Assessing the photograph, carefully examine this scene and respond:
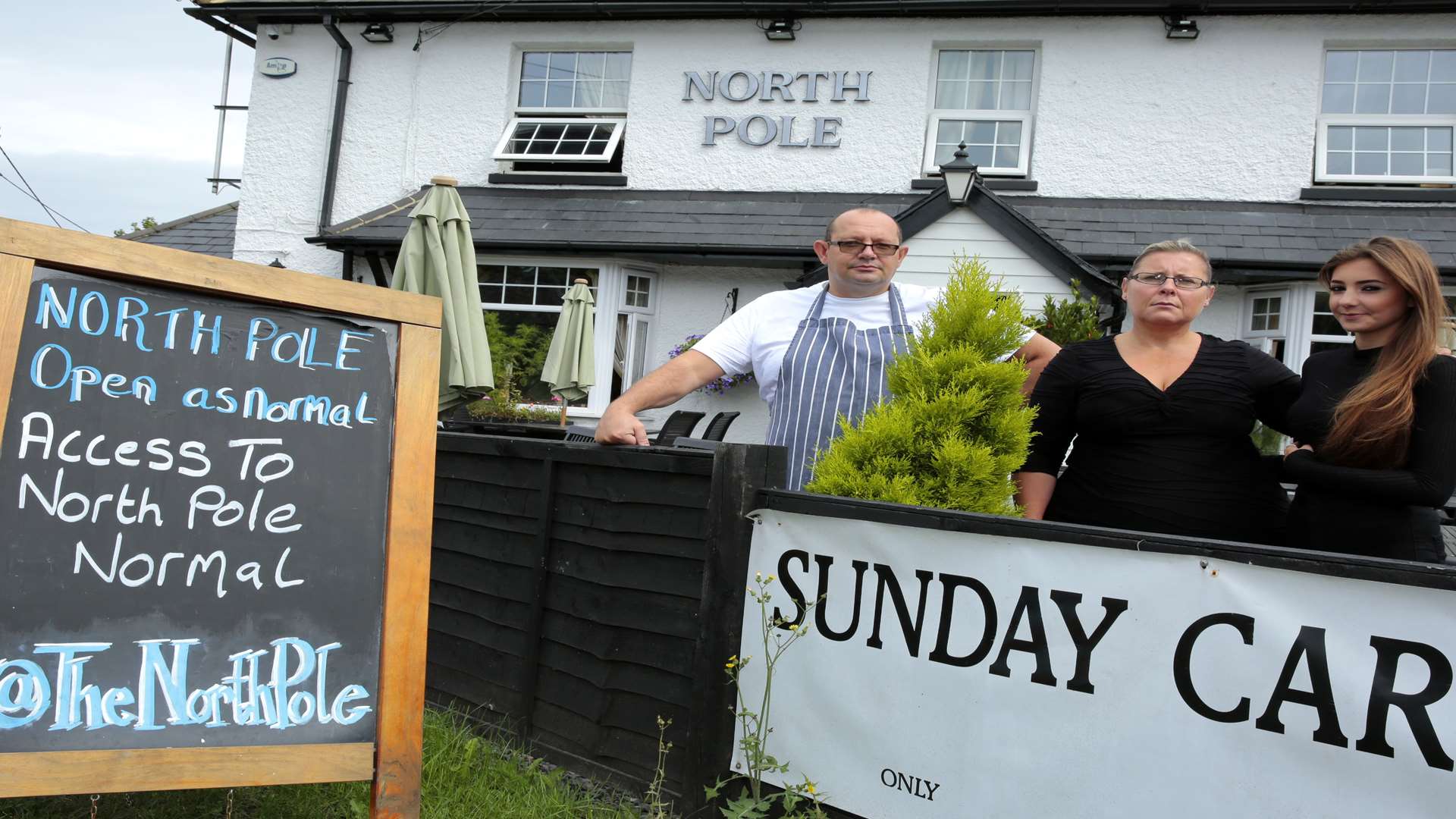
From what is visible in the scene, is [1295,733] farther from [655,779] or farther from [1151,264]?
[655,779]

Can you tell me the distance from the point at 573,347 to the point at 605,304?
117cm

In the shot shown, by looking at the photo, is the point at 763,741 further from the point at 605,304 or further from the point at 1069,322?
the point at 605,304

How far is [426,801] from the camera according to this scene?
321cm

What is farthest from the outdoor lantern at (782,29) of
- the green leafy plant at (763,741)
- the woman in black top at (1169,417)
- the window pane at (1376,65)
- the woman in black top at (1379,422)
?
the green leafy plant at (763,741)

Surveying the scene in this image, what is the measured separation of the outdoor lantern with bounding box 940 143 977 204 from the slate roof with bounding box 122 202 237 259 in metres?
8.46

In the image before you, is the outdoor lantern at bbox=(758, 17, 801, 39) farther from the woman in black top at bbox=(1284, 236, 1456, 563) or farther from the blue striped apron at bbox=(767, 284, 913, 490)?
the woman in black top at bbox=(1284, 236, 1456, 563)

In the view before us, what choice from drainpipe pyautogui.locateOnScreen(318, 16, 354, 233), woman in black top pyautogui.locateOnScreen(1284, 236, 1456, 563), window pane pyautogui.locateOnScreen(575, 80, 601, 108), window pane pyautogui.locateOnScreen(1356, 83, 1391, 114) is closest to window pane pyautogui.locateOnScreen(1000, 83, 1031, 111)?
window pane pyautogui.locateOnScreen(1356, 83, 1391, 114)

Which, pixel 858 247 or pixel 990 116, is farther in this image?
pixel 990 116

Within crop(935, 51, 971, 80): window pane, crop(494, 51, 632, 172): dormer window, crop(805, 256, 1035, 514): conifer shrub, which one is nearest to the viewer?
crop(805, 256, 1035, 514): conifer shrub

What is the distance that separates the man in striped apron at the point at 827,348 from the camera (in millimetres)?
3246

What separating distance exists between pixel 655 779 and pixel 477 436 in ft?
5.07

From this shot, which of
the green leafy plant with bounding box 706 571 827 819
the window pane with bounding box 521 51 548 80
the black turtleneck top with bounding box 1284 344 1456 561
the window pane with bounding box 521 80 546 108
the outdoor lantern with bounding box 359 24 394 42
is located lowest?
the green leafy plant with bounding box 706 571 827 819

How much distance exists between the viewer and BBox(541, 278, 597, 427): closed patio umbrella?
1030cm

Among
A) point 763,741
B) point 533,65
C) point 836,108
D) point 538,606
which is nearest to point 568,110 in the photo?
point 533,65
